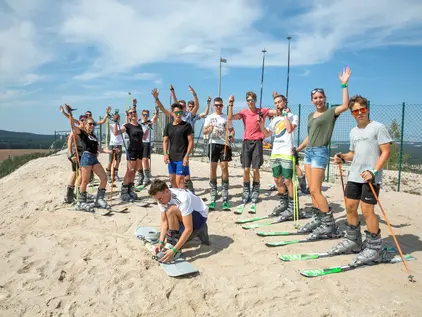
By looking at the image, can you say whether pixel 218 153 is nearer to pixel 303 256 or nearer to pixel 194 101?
pixel 194 101

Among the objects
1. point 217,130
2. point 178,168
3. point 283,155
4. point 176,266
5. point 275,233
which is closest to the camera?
point 176,266

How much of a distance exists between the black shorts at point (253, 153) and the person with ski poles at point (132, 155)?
2.50 meters

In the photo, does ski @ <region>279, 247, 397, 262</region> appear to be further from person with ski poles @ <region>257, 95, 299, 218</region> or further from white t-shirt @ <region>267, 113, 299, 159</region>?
white t-shirt @ <region>267, 113, 299, 159</region>

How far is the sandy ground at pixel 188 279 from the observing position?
3.29m

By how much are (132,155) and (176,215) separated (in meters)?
3.55

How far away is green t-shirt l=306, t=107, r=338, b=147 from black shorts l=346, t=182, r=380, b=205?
0.85 meters

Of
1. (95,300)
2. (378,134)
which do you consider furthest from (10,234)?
(378,134)

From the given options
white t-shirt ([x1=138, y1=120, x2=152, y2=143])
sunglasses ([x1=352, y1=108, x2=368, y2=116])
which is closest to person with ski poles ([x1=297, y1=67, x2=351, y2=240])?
sunglasses ([x1=352, y1=108, x2=368, y2=116])

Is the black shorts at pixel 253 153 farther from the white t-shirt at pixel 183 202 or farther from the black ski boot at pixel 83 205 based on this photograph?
the black ski boot at pixel 83 205

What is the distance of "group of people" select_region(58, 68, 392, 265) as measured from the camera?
13.1 ft

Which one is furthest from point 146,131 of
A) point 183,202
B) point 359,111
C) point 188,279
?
point 359,111

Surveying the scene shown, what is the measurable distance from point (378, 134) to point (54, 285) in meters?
4.12

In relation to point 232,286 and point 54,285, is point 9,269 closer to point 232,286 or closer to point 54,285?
point 54,285

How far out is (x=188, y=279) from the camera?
3.85 m
